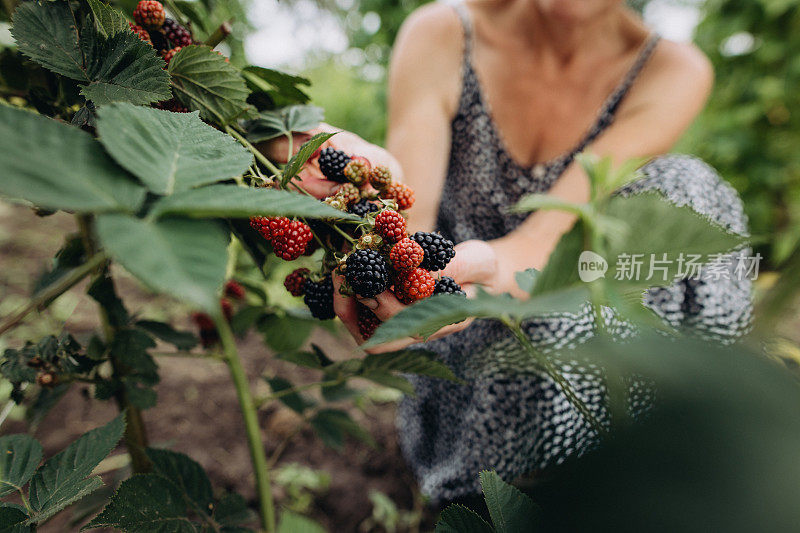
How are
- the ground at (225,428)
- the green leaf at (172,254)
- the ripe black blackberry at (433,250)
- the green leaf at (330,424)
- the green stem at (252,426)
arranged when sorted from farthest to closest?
the ground at (225,428), the green leaf at (330,424), the green stem at (252,426), the ripe black blackberry at (433,250), the green leaf at (172,254)

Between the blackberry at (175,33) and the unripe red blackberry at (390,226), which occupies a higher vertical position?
the blackberry at (175,33)

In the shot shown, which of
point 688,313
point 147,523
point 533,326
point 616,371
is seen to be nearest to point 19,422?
point 147,523

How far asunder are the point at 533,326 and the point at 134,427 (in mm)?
732

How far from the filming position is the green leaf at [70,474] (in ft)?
1.14

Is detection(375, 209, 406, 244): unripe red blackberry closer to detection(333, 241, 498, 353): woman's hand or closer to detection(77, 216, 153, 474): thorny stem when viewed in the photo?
detection(333, 241, 498, 353): woman's hand

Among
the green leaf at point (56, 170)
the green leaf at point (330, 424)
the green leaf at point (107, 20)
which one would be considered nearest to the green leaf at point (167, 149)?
the green leaf at point (56, 170)

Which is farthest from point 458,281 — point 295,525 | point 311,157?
point 295,525

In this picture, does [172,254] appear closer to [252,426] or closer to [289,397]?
[252,426]

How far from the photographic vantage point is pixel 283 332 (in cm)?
75

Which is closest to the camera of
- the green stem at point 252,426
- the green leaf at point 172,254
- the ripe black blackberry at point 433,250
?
the green leaf at point 172,254

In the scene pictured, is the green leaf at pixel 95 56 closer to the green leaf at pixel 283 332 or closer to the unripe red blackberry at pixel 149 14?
the unripe red blackberry at pixel 149 14

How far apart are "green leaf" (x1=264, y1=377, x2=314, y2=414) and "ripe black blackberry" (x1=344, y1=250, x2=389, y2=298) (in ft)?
1.52

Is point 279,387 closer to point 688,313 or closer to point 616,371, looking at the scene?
point 616,371

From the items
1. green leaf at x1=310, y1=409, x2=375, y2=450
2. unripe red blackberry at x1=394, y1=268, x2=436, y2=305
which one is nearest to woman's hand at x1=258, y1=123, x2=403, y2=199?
unripe red blackberry at x1=394, y1=268, x2=436, y2=305
